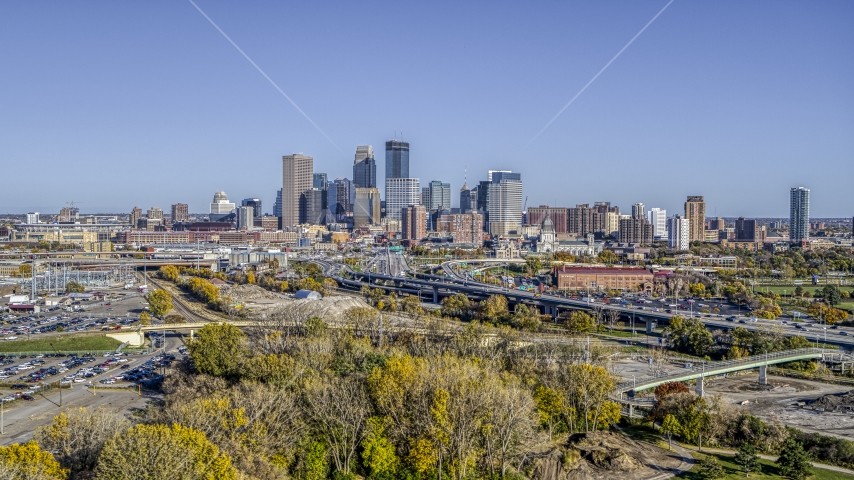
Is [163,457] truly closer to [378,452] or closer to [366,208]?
[378,452]

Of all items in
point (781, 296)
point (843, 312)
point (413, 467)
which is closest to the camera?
point (413, 467)

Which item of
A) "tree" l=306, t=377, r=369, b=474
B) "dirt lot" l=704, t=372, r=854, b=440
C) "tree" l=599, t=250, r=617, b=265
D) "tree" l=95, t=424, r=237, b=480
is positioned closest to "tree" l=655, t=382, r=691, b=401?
"dirt lot" l=704, t=372, r=854, b=440

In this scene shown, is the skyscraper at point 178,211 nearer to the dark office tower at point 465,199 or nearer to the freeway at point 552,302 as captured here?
the dark office tower at point 465,199

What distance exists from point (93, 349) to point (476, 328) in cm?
1321

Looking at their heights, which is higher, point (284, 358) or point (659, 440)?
point (284, 358)

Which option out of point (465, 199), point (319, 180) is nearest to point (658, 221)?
point (465, 199)

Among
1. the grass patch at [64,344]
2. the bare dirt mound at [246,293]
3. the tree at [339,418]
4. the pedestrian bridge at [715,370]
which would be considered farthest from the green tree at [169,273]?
the tree at [339,418]

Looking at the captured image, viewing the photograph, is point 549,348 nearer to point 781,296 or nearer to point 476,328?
point 476,328

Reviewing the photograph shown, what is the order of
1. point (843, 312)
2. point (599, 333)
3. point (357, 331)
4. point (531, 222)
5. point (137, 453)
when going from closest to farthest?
point (137, 453)
point (357, 331)
point (599, 333)
point (843, 312)
point (531, 222)

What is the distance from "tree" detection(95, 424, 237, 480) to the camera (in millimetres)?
9555

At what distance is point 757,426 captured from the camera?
15.3 m

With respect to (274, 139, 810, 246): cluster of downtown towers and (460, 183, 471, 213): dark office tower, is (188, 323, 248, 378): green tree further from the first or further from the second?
(460, 183, 471, 213): dark office tower

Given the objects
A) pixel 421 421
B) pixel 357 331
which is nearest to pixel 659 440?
pixel 421 421

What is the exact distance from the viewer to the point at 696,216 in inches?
3487
